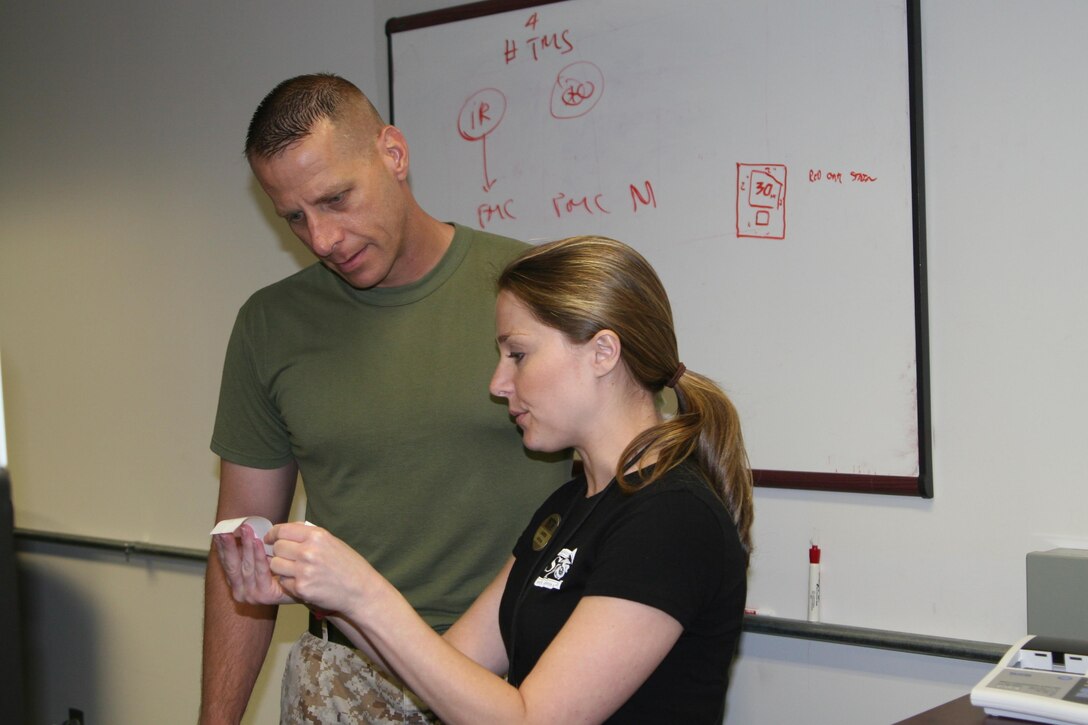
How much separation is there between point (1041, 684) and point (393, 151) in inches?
47.1

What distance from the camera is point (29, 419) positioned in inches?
137

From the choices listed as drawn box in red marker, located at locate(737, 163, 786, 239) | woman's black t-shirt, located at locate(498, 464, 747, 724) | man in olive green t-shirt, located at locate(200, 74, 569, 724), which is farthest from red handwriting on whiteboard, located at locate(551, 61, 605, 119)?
woman's black t-shirt, located at locate(498, 464, 747, 724)

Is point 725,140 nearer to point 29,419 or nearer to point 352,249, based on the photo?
point 352,249

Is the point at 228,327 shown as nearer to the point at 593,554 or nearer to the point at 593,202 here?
the point at 593,202

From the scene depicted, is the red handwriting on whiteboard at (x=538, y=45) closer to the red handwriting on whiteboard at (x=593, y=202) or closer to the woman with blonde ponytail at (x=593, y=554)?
the red handwriting on whiteboard at (x=593, y=202)

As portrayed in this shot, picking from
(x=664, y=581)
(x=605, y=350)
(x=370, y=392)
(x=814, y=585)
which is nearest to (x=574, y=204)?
(x=370, y=392)

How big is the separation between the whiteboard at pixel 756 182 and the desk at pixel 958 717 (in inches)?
24.0

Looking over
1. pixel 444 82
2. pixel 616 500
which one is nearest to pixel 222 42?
pixel 444 82

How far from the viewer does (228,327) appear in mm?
2953

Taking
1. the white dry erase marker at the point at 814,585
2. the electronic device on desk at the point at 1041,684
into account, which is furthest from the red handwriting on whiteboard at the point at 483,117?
the electronic device on desk at the point at 1041,684

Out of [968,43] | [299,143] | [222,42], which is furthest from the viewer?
[222,42]

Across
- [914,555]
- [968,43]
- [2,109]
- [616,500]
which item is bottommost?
[914,555]

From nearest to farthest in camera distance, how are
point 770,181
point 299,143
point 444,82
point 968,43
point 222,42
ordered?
point 299,143, point 968,43, point 770,181, point 444,82, point 222,42

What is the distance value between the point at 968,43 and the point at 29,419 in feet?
9.87
